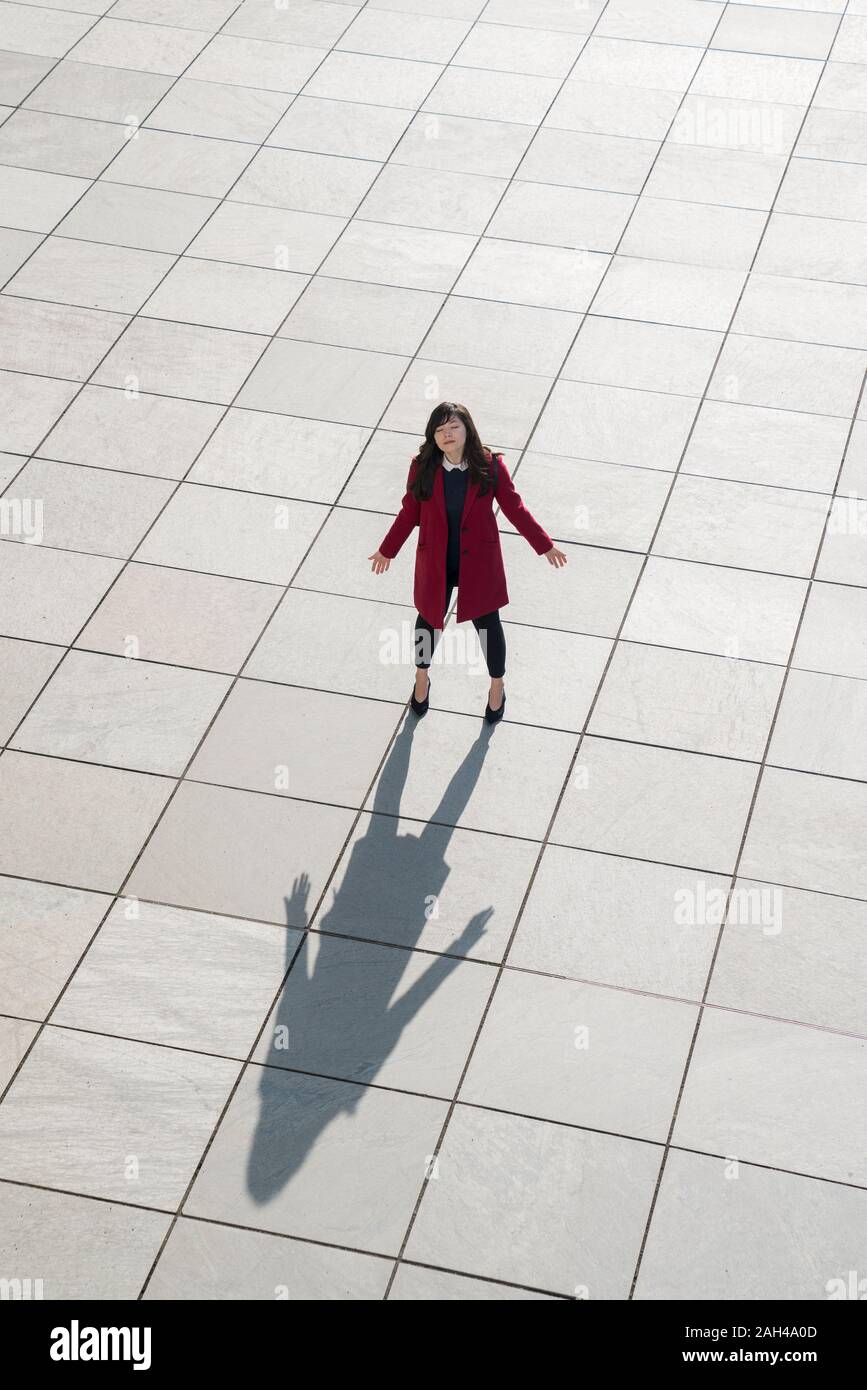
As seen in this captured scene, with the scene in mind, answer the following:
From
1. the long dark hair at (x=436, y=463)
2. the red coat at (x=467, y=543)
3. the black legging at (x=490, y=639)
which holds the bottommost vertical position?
the black legging at (x=490, y=639)

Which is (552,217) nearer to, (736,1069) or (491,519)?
(491,519)

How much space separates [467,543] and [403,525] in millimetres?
324

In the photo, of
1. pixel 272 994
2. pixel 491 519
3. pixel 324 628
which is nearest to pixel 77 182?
pixel 324 628

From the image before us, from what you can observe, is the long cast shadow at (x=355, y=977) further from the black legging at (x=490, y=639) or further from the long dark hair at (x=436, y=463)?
the long dark hair at (x=436, y=463)

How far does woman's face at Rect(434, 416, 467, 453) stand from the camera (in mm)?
6625

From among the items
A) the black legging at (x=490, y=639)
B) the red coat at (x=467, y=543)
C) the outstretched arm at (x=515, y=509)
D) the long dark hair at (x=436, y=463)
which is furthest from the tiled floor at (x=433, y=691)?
the long dark hair at (x=436, y=463)

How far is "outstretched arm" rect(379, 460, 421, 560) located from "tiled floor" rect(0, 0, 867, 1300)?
86cm

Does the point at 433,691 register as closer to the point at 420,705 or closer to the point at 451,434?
the point at 420,705

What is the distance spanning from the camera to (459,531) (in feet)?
23.3

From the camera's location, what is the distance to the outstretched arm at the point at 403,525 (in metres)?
7.03

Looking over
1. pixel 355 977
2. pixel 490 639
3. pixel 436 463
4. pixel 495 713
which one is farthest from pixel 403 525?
pixel 355 977

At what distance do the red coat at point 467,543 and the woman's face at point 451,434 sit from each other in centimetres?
20

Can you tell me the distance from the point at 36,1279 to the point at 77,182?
8.65m

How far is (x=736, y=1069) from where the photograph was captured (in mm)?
6188
